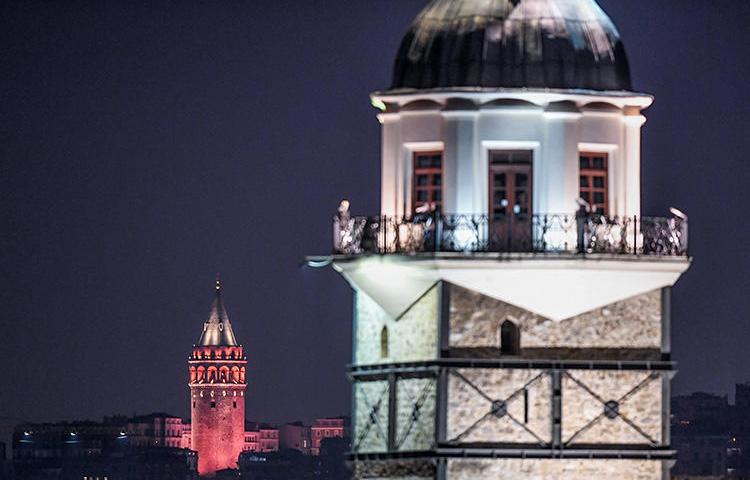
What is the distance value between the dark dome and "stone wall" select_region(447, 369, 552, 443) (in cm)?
378

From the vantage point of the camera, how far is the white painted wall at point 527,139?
4806 centimetres

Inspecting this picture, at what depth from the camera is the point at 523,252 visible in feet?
156

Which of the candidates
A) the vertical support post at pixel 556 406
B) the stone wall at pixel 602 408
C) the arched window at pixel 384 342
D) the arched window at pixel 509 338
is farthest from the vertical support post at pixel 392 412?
the stone wall at pixel 602 408

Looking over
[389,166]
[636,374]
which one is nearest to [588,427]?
[636,374]

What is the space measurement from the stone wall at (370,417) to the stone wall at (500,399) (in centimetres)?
167

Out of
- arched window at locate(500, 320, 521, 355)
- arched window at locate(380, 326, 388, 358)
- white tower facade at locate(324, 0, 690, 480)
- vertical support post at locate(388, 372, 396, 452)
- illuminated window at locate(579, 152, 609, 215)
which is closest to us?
white tower facade at locate(324, 0, 690, 480)

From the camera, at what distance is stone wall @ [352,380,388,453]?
49500 millimetres

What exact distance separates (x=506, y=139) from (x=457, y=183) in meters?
0.86

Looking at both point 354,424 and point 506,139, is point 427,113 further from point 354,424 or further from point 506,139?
point 354,424

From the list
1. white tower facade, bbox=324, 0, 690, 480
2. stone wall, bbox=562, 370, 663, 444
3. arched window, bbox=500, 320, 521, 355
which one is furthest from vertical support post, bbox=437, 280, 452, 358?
stone wall, bbox=562, 370, 663, 444

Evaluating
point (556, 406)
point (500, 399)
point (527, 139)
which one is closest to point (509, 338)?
point (500, 399)

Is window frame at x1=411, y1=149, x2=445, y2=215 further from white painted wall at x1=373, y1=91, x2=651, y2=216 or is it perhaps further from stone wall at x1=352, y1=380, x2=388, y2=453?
stone wall at x1=352, y1=380, x2=388, y2=453

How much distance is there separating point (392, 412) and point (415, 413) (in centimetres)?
64

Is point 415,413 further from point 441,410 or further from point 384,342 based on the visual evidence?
point 384,342
